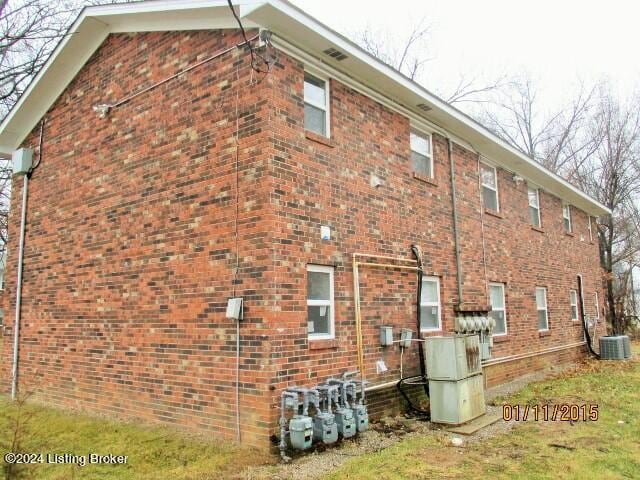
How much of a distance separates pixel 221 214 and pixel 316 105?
7.52ft

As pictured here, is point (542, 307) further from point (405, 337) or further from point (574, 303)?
point (405, 337)

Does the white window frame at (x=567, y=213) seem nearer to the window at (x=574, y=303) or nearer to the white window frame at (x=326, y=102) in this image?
the window at (x=574, y=303)

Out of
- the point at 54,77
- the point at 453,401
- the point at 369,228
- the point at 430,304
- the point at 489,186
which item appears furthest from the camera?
the point at 489,186

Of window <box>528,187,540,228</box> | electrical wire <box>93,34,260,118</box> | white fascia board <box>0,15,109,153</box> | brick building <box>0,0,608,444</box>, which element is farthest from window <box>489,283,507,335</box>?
white fascia board <box>0,15,109,153</box>

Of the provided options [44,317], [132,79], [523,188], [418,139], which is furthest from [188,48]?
[523,188]

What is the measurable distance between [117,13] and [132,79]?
1.05 m

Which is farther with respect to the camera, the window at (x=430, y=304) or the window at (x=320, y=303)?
the window at (x=430, y=304)

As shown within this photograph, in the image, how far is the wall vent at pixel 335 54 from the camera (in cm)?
805

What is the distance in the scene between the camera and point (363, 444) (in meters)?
6.96

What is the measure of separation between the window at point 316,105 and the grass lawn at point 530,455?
4659mm

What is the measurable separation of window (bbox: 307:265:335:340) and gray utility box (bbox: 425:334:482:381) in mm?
1756

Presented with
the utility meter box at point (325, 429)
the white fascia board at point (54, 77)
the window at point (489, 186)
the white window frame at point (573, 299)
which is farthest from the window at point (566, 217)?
the white fascia board at point (54, 77)

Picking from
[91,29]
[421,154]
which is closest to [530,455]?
[421,154]

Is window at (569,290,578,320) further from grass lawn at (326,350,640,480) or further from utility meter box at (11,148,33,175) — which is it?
utility meter box at (11,148,33,175)
